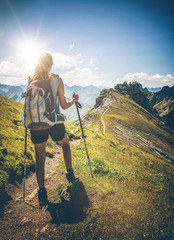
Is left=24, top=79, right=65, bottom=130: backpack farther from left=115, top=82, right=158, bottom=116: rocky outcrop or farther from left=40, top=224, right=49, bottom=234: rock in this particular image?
left=115, top=82, right=158, bottom=116: rocky outcrop

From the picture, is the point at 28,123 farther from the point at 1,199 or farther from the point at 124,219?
the point at 124,219

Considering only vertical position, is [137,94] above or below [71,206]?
above

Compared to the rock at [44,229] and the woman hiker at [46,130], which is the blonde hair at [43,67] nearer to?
the woman hiker at [46,130]

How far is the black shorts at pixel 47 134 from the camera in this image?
4.05 metres

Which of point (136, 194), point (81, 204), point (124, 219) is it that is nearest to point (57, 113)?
point (81, 204)

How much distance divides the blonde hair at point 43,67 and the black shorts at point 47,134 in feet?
5.63

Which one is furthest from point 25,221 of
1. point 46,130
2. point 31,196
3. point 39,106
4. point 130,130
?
point 130,130

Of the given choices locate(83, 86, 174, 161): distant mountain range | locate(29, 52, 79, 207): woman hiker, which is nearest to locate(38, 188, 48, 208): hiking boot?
locate(29, 52, 79, 207): woman hiker

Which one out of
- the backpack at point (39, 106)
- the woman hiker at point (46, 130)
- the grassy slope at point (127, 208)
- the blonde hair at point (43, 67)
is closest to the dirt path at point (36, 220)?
the grassy slope at point (127, 208)

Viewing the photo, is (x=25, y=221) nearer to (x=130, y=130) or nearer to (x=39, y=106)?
(x=39, y=106)

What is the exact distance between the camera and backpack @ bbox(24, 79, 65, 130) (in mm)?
3662

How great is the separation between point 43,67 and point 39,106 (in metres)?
1.32

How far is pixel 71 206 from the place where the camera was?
4129 millimetres

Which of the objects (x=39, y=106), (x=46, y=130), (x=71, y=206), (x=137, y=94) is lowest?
(x=71, y=206)
